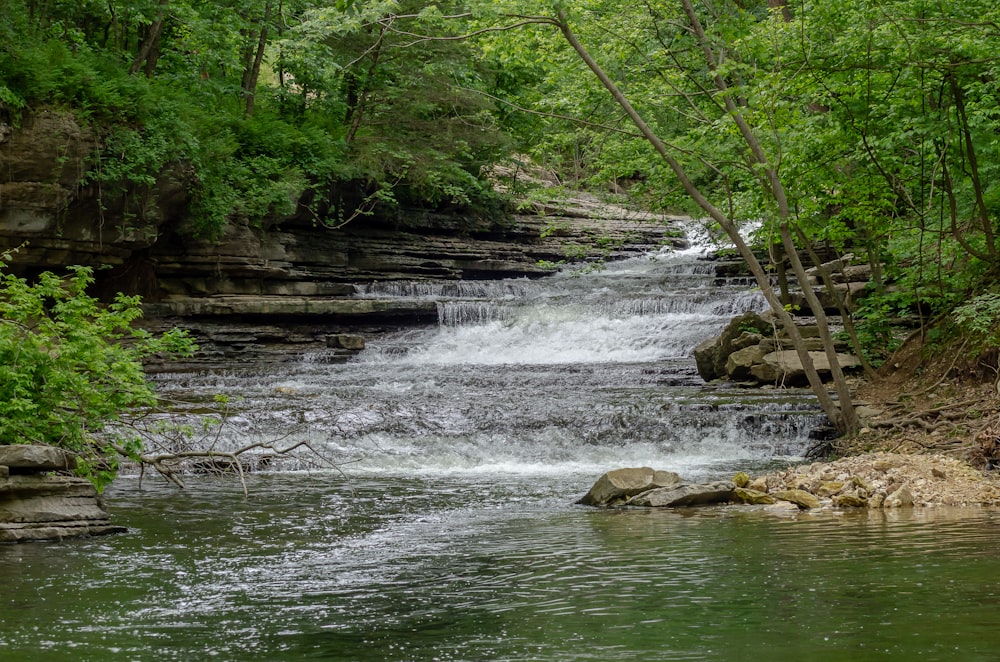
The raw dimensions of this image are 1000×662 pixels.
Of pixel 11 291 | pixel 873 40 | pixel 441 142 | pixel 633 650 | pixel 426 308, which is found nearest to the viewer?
pixel 633 650

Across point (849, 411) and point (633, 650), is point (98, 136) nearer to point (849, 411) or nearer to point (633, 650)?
point (849, 411)

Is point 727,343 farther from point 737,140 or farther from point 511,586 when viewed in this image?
point 511,586

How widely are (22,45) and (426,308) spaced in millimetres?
10678

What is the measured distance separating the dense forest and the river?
9.92 feet

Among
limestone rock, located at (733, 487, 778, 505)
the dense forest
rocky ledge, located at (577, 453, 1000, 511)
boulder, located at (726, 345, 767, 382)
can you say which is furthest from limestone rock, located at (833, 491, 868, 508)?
boulder, located at (726, 345, 767, 382)

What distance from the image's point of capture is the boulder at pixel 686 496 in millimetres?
9680

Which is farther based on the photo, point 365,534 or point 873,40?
point 873,40

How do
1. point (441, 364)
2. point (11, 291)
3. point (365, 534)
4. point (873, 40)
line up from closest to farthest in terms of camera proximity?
point (365, 534) < point (11, 291) < point (873, 40) < point (441, 364)

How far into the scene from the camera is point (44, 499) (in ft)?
26.7

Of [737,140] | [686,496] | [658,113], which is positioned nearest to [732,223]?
[737,140]

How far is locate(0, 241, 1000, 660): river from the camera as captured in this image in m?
4.66

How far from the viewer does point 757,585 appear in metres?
5.69

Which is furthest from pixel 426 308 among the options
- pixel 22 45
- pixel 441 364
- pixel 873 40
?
pixel 873 40

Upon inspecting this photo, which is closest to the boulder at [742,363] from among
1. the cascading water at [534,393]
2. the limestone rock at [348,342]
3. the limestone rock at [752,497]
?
the cascading water at [534,393]
